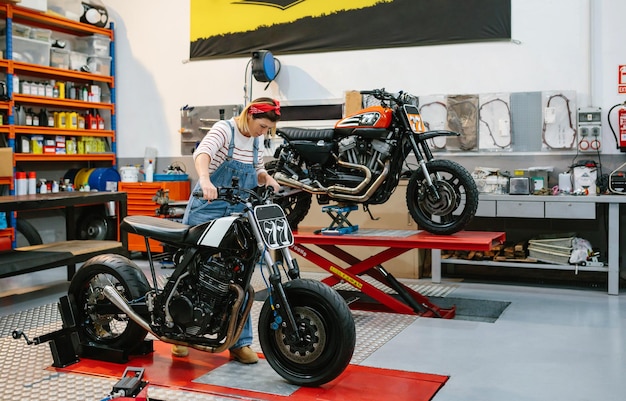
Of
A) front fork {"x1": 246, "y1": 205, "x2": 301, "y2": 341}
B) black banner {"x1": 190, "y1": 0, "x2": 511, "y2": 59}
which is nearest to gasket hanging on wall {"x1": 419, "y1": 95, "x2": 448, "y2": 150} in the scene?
black banner {"x1": 190, "y1": 0, "x2": 511, "y2": 59}

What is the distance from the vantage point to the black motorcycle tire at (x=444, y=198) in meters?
5.00

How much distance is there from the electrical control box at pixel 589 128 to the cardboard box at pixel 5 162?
546 centimetres

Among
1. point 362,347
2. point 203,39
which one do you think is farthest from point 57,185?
point 362,347

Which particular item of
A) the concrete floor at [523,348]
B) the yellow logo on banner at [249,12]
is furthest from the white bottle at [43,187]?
the yellow logo on banner at [249,12]

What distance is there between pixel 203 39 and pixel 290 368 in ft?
18.9

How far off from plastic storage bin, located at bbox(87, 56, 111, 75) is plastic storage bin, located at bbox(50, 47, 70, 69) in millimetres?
403

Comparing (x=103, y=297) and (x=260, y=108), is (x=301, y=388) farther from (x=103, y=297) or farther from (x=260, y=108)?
(x=260, y=108)

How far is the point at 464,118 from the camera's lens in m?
6.76

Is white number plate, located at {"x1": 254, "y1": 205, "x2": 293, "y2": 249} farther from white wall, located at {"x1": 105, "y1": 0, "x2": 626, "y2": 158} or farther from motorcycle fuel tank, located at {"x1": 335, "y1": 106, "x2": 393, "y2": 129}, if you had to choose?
white wall, located at {"x1": 105, "y1": 0, "x2": 626, "y2": 158}

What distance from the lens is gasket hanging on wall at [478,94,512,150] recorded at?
21.6 ft

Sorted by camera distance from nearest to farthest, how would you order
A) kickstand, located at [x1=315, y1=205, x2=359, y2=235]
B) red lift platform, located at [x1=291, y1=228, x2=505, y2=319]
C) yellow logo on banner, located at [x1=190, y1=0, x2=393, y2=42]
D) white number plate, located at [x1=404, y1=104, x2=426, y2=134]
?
red lift platform, located at [x1=291, y1=228, x2=505, y2=319] → white number plate, located at [x1=404, y1=104, x2=426, y2=134] → kickstand, located at [x1=315, y1=205, x2=359, y2=235] → yellow logo on banner, located at [x1=190, y1=0, x2=393, y2=42]

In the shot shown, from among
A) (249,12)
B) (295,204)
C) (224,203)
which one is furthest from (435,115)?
(224,203)

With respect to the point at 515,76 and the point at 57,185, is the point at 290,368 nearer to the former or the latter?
the point at 515,76

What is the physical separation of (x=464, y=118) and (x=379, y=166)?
1804 millimetres
